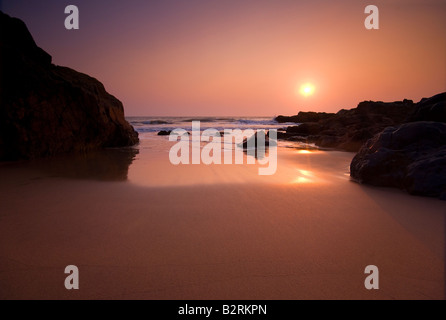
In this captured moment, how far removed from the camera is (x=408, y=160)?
3.38 meters

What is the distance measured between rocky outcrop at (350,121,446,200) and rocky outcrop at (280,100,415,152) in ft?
13.1

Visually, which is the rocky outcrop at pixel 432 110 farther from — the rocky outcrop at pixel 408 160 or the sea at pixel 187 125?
the sea at pixel 187 125

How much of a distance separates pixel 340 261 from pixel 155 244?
3.94 feet

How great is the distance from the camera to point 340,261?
1470mm

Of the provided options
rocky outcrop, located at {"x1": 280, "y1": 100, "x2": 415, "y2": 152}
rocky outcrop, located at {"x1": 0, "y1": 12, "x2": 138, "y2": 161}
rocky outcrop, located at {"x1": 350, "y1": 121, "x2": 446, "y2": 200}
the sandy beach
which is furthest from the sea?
rocky outcrop, located at {"x1": 350, "y1": 121, "x2": 446, "y2": 200}

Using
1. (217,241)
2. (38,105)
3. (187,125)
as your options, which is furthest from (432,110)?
(187,125)

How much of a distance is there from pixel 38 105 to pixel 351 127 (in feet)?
38.2

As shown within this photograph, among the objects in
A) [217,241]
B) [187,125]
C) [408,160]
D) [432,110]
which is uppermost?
[187,125]

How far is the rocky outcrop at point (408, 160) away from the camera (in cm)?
288

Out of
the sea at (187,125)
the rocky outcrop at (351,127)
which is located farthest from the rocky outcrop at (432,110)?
the sea at (187,125)

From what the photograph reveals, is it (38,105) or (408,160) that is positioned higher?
(38,105)

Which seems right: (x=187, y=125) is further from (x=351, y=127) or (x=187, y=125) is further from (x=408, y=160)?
(x=408, y=160)
